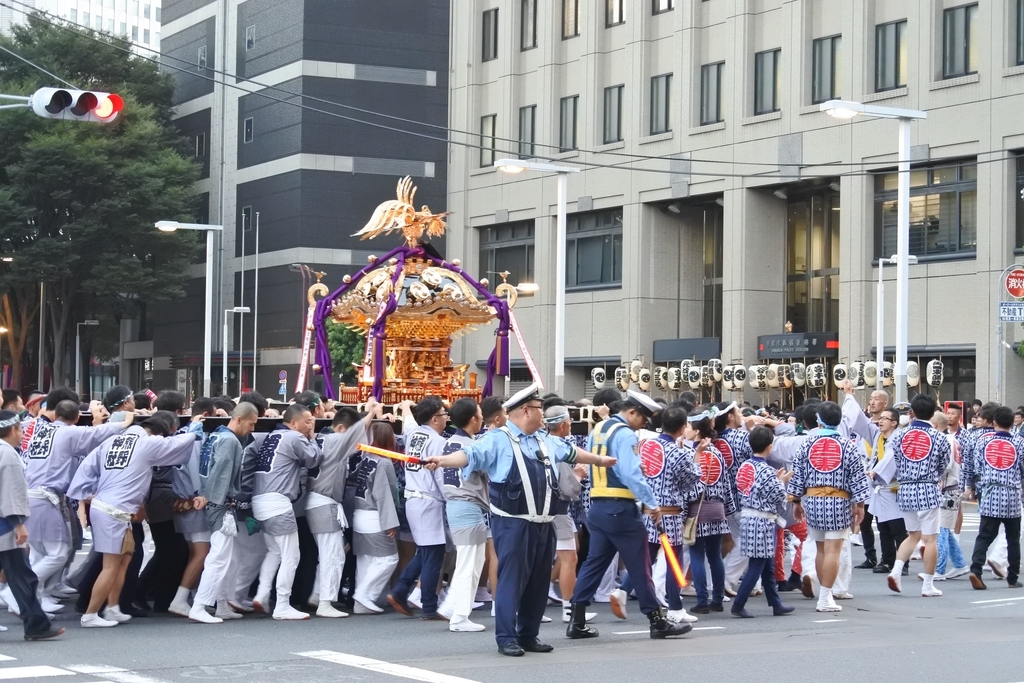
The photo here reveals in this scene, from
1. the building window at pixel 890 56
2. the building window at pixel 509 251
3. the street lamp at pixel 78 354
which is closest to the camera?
the building window at pixel 890 56

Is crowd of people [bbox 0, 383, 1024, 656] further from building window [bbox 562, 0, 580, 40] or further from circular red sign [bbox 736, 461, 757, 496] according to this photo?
building window [bbox 562, 0, 580, 40]

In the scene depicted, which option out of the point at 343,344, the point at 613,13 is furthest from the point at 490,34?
the point at 343,344

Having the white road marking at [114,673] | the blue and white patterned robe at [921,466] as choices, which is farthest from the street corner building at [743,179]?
the white road marking at [114,673]

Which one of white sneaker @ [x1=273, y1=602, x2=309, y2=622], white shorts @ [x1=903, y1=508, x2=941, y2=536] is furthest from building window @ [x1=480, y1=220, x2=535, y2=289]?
white sneaker @ [x1=273, y1=602, x2=309, y2=622]

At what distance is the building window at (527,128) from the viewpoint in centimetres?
5106

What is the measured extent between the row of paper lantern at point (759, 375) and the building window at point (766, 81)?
760cm

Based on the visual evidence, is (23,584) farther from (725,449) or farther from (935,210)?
(935,210)

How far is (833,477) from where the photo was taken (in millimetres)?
12969

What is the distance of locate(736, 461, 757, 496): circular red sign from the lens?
13156 mm

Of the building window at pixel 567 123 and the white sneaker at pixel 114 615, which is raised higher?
the building window at pixel 567 123

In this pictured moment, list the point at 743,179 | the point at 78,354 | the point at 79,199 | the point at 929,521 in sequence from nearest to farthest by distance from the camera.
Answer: the point at 929,521, the point at 743,179, the point at 79,199, the point at 78,354

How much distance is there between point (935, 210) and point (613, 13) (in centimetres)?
1420

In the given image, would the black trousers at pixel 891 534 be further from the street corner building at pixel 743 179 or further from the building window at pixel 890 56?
the building window at pixel 890 56

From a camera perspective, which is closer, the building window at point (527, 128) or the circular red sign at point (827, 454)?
→ the circular red sign at point (827, 454)
